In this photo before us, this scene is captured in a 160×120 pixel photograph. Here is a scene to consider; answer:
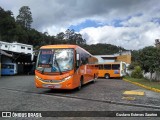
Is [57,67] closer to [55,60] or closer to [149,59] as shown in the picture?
[55,60]

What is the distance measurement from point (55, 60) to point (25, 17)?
106858mm

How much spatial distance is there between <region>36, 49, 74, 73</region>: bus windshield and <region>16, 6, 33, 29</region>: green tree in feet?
344

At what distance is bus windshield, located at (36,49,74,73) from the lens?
16.9 m

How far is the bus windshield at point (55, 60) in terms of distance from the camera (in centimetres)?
1688

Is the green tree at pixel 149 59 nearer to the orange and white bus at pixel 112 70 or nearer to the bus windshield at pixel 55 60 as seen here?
the orange and white bus at pixel 112 70

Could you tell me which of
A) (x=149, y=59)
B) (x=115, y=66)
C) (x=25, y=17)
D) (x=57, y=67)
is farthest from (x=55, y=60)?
(x=25, y=17)

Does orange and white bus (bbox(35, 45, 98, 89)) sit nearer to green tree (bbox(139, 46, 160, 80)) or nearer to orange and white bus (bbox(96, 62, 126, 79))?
green tree (bbox(139, 46, 160, 80))

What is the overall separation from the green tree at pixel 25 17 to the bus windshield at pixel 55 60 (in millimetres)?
104850

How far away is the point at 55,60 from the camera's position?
17031mm

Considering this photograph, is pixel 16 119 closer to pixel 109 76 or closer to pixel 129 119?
pixel 129 119

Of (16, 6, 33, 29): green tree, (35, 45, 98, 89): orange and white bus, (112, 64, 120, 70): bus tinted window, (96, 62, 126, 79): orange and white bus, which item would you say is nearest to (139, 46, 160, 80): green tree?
(96, 62, 126, 79): orange and white bus

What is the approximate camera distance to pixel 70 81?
1677cm

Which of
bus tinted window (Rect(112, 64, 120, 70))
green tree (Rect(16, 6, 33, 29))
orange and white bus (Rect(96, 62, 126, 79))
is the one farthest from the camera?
green tree (Rect(16, 6, 33, 29))

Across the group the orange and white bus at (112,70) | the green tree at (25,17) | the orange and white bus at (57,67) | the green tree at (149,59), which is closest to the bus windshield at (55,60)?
the orange and white bus at (57,67)
